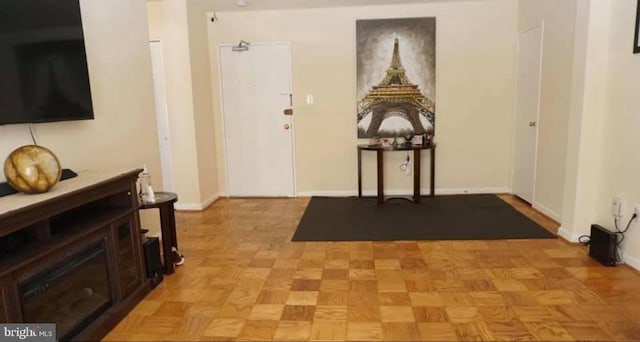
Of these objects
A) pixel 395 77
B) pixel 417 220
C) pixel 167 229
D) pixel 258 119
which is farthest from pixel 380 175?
pixel 167 229

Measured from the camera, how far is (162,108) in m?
4.75

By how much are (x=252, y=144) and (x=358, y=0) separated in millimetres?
2168

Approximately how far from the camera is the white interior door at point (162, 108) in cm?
460

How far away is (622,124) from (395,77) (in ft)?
8.35

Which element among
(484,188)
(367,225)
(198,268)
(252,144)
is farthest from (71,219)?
(484,188)

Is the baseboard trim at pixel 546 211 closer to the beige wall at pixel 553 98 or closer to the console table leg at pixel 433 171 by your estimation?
the beige wall at pixel 553 98

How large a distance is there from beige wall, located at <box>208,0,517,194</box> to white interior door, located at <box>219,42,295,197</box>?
12 cm

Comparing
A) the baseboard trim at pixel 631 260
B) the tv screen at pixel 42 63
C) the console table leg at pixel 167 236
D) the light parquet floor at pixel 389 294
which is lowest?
the light parquet floor at pixel 389 294

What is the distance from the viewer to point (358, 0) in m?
4.61

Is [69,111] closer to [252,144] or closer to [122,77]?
[122,77]

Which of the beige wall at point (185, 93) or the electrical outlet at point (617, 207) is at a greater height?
the beige wall at point (185, 93)

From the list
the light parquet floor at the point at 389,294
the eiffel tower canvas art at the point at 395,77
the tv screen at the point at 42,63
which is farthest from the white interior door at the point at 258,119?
the tv screen at the point at 42,63

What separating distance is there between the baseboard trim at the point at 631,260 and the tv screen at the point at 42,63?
12.5 ft

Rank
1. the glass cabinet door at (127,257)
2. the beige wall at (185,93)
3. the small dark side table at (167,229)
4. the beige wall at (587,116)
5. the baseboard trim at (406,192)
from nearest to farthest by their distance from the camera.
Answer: the glass cabinet door at (127,257), the small dark side table at (167,229), the beige wall at (587,116), the beige wall at (185,93), the baseboard trim at (406,192)
